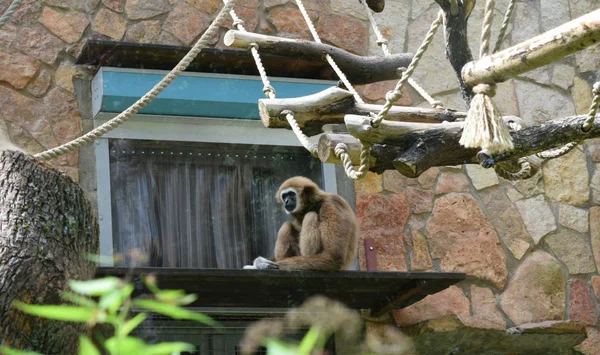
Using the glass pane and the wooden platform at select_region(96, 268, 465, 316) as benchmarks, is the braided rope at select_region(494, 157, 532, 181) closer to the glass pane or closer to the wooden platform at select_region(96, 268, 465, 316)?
the wooden platform at select_region(96, 268, 465, 316)

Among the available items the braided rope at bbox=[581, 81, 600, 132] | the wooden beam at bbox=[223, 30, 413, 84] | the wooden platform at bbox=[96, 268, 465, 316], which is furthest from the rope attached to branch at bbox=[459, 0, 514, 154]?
the wooden platform at bbox=[96, 268, 465, 316]

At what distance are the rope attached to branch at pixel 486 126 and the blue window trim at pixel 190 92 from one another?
12.5ft

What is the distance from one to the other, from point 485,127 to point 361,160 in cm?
86

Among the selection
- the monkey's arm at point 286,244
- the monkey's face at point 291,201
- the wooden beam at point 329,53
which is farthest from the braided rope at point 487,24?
the monkey's arm at point 286,244

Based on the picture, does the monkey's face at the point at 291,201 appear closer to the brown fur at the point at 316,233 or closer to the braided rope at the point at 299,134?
the brown fur at the point at 316,233

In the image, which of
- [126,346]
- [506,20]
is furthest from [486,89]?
[126,346]

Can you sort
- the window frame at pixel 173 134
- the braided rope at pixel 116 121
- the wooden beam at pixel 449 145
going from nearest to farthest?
1. the wooden beam at pixel 449 145
2. the braided rope at pixel 116 121
3. the window frame at pixel 173 134

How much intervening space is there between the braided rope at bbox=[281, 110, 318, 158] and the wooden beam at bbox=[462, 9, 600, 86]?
112 centimetres

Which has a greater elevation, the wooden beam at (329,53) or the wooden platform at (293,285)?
the wooden beam at (329,53)

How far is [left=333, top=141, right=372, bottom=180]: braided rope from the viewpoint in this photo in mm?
4641

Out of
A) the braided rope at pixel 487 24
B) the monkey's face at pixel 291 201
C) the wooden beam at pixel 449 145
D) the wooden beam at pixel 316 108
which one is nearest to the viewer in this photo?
the braided rope at pixel 487 24

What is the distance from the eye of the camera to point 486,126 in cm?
401

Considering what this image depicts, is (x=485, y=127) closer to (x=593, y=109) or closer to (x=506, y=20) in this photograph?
(x=593, y=109)

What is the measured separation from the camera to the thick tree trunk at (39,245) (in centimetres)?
339
